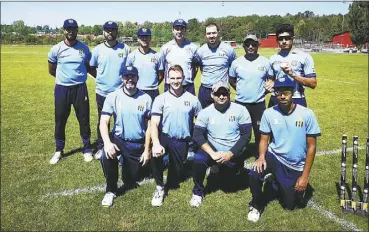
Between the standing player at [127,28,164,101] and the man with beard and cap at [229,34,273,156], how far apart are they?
5.19ft

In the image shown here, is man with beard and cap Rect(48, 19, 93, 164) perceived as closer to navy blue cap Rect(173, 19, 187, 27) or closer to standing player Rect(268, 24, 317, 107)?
Result: navy blue cap Rect(173, 19, 187, 27)

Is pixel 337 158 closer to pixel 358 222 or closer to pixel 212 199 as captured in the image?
pixel 358 222

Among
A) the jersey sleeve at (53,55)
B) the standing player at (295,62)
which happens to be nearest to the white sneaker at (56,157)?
the jersey sleeve at (53,55)

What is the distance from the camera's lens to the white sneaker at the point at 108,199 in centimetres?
507

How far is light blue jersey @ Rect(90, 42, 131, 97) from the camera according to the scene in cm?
682

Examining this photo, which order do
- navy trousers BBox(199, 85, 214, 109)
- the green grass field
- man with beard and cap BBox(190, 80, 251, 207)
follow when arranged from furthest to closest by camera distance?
navy trousers BBox(199, 85, 214, 109)
man with beard and cap BBox(190, 80, 251, 207)
the green grass field

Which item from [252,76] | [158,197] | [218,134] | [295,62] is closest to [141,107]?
[218,134]

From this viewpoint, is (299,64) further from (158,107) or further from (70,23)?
(70,23)

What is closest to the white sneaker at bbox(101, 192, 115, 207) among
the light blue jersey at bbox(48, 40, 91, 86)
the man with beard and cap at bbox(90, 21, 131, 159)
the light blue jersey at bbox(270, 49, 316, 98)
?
the man with beard and cap at bbox(90, 21, 131, 159)

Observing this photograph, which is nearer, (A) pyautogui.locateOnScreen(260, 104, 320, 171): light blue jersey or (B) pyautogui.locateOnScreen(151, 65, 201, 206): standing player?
(A) pyautogui.locateOnScreen(260, 104, 320, 171): light blue jersey

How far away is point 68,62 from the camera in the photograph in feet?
22.0

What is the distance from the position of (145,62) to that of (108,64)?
717 mm

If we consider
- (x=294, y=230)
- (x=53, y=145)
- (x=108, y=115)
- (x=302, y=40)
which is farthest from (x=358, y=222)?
(x=302, y=40)

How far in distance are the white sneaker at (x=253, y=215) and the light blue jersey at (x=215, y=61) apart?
284 cm
